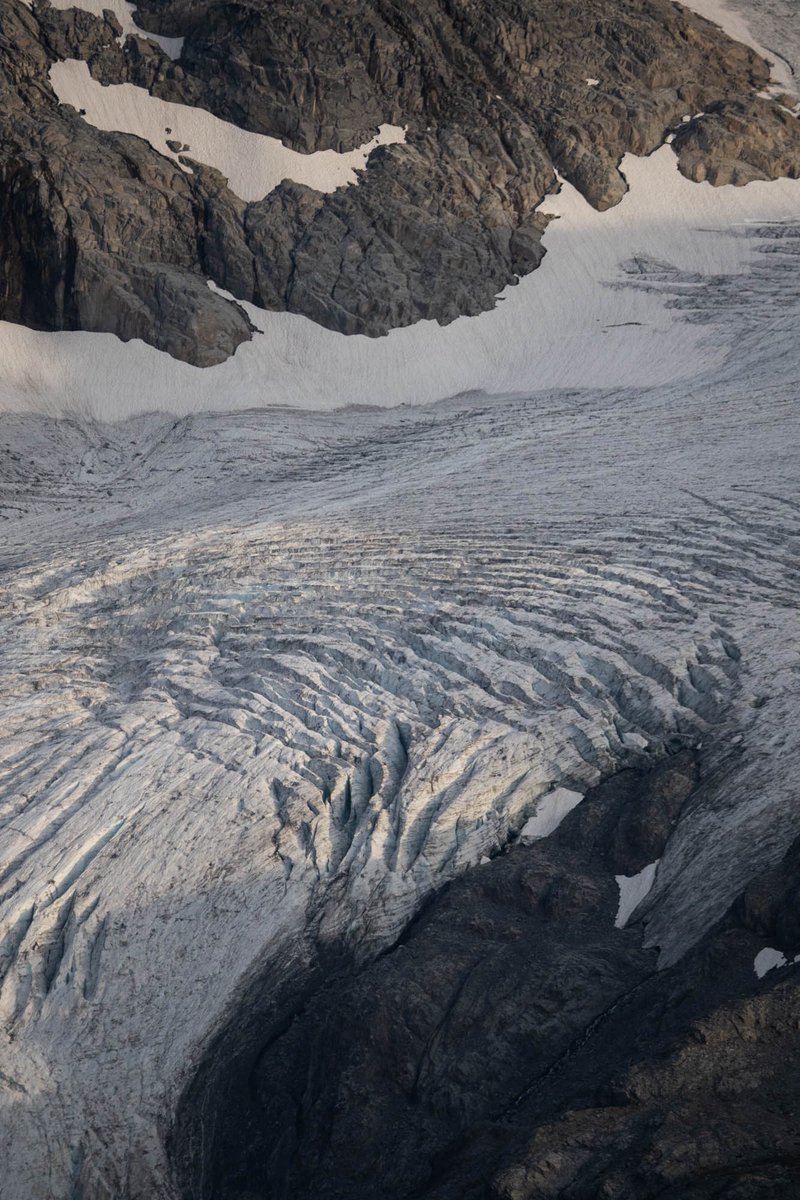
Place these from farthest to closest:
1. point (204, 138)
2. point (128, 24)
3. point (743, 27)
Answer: point (743, 27) → point (128, 24) → point (204, 138)

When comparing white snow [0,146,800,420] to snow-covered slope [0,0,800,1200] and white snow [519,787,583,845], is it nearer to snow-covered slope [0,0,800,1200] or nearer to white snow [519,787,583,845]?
snow-covered slope [0,0,800,1200]

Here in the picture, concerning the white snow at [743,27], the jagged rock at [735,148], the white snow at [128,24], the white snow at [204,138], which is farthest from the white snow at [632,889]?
the white snow at [743,27]

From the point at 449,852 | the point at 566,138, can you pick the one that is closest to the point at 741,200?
the point at 566,138

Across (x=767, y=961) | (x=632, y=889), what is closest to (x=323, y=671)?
(x=632, y=889)

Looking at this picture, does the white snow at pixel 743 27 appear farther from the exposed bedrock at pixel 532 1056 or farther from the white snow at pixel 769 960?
the white snow at pixel 769 960

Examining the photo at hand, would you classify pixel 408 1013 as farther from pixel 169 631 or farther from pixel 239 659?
pixel 169 631

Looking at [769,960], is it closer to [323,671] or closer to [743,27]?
[323,671]
